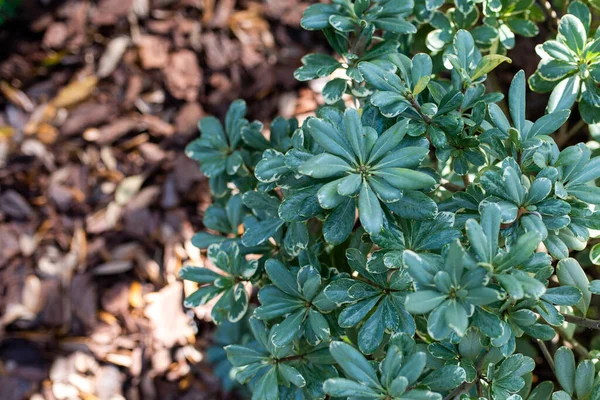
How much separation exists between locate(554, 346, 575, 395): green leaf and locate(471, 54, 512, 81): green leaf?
1.64 ft

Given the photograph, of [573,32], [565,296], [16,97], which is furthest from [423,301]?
[16,97]

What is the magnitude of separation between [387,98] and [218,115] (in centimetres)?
161

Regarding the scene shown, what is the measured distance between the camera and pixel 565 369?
100cm

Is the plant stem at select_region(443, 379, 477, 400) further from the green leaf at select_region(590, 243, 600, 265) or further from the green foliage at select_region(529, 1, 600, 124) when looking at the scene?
the green foliage at select_region(529, 1, 600, 124)

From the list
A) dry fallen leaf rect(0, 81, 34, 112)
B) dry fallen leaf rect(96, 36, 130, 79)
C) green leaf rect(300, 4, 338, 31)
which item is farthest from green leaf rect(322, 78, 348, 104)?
dry fallen leaf rect(0, 81, 34, 112)

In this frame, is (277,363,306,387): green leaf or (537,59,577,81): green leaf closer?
(277,363,306,387): green leaf

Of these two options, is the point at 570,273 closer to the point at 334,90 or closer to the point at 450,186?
the point at 450,186

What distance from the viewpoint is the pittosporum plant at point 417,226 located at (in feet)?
2.63

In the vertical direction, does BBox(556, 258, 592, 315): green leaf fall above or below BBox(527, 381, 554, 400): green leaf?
above

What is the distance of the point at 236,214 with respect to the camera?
123 centimetres

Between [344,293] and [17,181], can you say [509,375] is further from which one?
[17,181]

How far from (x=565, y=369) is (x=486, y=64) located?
1.80 feet

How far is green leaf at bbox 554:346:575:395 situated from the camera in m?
0.99

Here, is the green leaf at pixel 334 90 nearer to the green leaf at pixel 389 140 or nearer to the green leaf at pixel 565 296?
the green leaf at pixel 389 140
